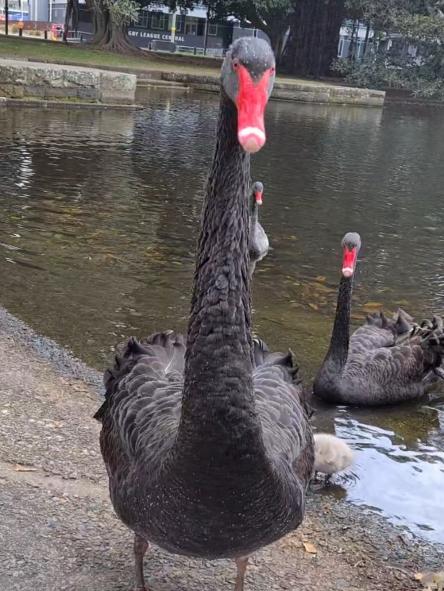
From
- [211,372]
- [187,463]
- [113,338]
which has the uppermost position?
[211,372]

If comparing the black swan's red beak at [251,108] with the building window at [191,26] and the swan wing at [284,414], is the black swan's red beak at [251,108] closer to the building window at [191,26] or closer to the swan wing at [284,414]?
the swan wing at [284,414]

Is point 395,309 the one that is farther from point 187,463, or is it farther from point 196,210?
point 187,463

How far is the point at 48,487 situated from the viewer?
2902 millimetres

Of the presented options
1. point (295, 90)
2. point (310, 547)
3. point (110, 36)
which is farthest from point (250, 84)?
point (110, 36)

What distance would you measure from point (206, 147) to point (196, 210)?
157 inches

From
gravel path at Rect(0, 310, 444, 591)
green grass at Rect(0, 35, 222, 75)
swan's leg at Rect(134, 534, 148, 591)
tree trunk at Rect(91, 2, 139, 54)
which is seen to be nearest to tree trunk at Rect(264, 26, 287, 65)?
green grass at Rect(0, 35, 222, 75)

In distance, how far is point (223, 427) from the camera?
1.81 m

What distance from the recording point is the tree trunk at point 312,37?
30281 mm

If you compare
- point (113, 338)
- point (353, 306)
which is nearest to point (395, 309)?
point (353, 306)

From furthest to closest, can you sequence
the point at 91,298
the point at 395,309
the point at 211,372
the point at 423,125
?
1. the point at 423,125
2. the point at 395,309
3. the point at 91,298
4. the point at 211,372

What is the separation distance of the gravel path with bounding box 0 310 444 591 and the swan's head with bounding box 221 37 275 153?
1.70 metres

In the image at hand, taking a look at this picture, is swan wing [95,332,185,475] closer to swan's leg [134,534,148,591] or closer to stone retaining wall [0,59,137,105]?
swan's leg [134,534,148,591]

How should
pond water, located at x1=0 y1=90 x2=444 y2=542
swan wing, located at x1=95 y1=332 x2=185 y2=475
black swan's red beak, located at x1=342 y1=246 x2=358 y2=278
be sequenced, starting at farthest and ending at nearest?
black swan's red beak, located at x1=342 y1=246 x2=358 y2=278 < pond water, located at x1=0 y1=90 x2=444 y2=542 < swan wing, located at x1=95 y1=332 x2=185 y2=475

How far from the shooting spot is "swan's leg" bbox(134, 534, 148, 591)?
2.38 meters
